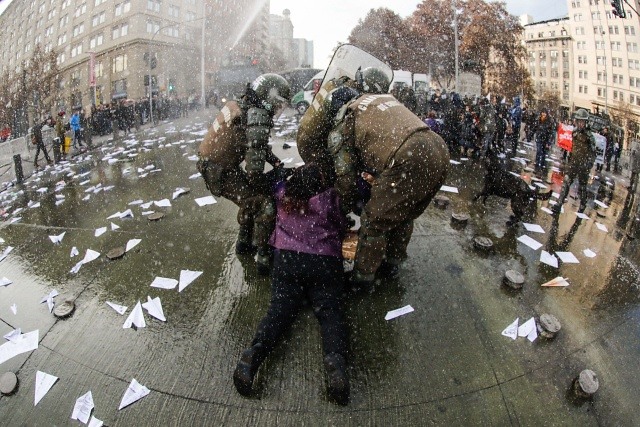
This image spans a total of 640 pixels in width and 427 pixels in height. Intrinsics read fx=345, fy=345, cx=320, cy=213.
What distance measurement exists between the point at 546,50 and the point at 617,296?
60.7ft

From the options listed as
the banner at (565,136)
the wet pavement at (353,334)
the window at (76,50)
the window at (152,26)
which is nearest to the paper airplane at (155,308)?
the wet pavement at (353,334)

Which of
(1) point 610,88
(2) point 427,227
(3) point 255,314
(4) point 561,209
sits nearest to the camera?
(3) point 255,314

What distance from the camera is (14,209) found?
6027 millimetres

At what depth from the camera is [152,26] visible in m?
14.1

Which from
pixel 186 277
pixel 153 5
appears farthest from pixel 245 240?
pixel 153 5

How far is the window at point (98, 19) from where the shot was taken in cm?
1033

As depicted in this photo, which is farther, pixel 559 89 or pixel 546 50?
pixel 546 50

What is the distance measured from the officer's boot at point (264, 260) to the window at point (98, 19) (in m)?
11.2

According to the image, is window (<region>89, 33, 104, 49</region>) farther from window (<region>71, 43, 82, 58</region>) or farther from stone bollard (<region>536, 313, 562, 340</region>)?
stone bollard (<region>536, 313, 562, 340</region>)

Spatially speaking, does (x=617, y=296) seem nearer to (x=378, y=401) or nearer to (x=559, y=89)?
(x=378, y=401)

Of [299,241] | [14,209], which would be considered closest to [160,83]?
[14,209]

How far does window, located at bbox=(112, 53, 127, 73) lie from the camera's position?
489 inches

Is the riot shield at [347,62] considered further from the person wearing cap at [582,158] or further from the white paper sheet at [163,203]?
the person wearing cap at [582,158]

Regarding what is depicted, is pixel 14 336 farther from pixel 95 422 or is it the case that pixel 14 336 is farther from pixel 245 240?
pixel 245 240
